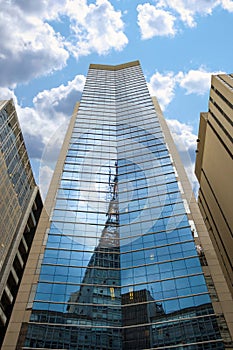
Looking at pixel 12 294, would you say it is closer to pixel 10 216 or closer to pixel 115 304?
pixel 10 216

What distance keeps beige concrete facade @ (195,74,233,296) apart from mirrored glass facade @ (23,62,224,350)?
8.03 m

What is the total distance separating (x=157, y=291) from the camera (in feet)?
98.2

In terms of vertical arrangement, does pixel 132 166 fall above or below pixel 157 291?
above

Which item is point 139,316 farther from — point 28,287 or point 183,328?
point 28,287

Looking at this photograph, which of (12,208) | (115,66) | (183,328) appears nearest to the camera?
(183,328)

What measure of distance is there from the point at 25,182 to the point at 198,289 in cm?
3363

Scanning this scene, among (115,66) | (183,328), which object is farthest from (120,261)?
(115,66)

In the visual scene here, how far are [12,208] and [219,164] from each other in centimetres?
3330

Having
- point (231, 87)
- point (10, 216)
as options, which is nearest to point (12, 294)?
point (10, 216)

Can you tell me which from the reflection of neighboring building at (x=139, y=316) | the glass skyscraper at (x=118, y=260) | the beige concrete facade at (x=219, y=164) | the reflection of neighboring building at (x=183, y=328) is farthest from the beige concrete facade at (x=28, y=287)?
the beige concrete facade at (x=219, y=164)

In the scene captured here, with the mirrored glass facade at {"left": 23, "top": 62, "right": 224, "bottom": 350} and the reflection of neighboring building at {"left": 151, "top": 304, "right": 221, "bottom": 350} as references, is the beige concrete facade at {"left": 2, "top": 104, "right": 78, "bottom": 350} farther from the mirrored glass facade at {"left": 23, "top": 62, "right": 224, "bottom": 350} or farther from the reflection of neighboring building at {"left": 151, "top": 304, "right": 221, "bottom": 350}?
the reflection of neighboring building at {"left": 151, "top": 304, "right": 221, "bottom": 350}

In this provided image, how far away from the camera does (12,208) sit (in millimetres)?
41531

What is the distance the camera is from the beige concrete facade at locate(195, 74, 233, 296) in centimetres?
4181

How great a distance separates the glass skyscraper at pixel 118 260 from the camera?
2648 cm
